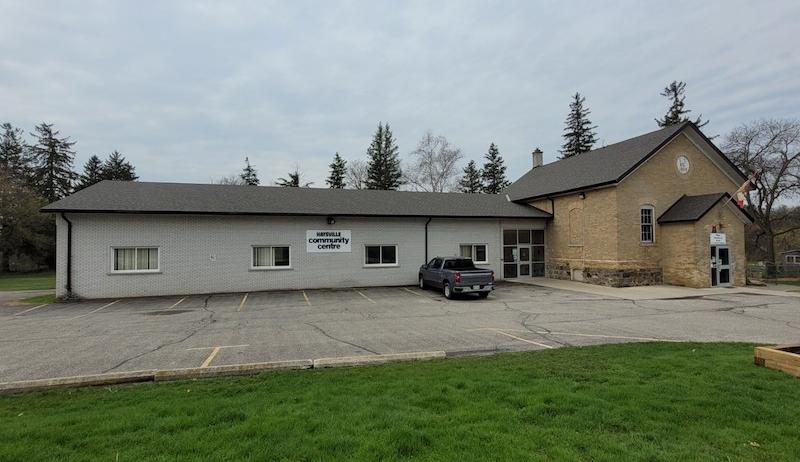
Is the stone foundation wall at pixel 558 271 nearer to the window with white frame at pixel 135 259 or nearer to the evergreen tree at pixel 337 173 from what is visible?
the window with white frame at pixel 135 259

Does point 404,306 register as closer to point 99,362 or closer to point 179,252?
point 99,362

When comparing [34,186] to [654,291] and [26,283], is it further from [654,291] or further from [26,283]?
[654,291]

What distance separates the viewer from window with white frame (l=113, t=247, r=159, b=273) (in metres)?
19.2

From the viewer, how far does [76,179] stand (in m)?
55.9

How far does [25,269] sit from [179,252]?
4151 centimetres

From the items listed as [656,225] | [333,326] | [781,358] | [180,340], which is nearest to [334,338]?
[333,326]

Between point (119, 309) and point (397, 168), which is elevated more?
point (397, 168)

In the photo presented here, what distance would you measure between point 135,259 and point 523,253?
20837 mm

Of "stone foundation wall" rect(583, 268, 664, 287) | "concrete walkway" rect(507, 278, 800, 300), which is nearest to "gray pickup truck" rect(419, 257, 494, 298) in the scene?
"concrete walkway" rect(507, 278, 800, 300)

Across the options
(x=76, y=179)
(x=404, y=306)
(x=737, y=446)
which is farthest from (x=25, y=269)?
(x=737, y=446)

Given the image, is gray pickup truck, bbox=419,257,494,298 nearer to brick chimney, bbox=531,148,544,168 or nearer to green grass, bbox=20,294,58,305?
green grass, bbox=20,294,58,305

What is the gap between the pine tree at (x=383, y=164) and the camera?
57519mm

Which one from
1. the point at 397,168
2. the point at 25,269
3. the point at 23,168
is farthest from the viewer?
the point at 397,168

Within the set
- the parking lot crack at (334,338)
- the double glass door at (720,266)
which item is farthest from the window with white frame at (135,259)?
the double glass door at (720,266)
